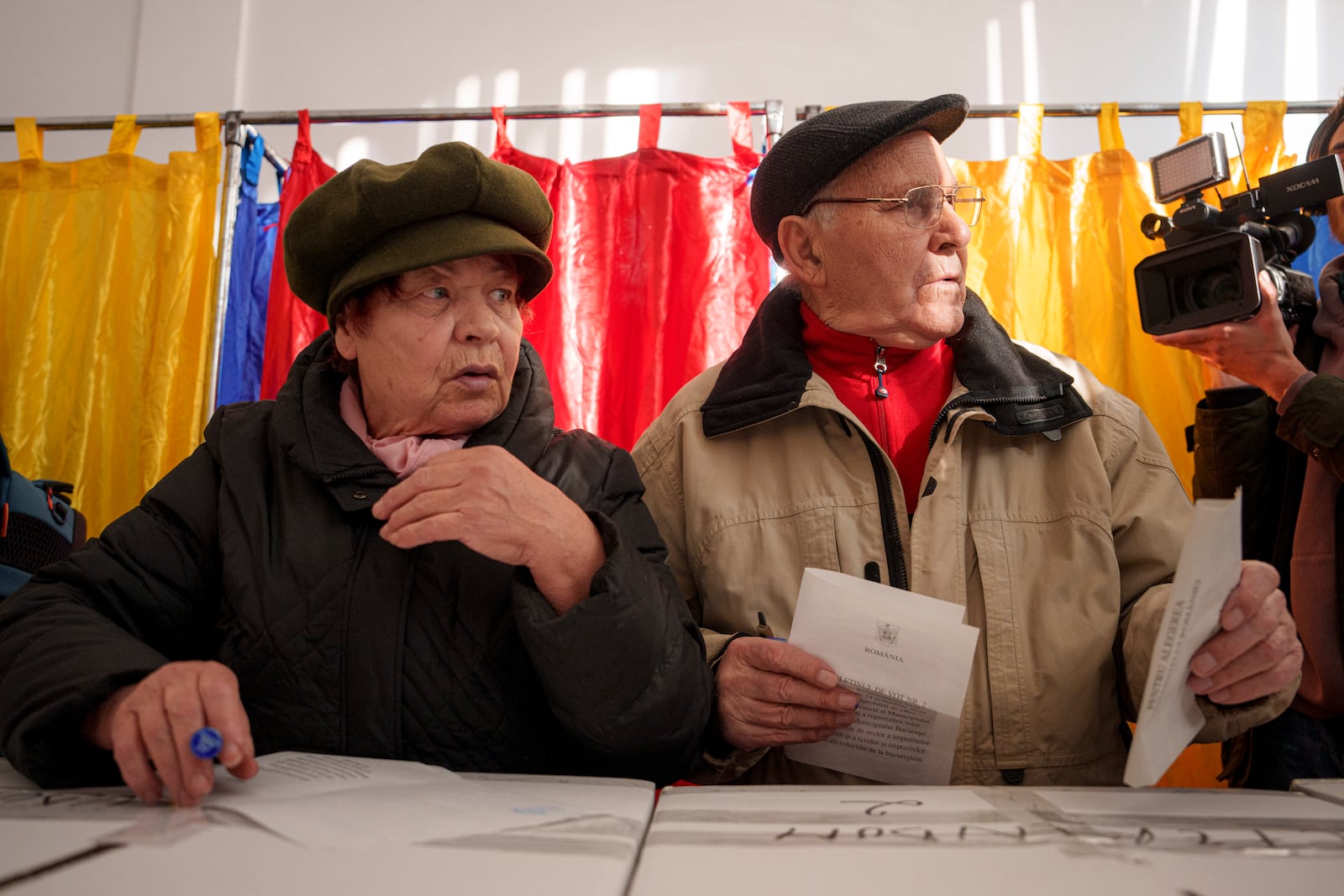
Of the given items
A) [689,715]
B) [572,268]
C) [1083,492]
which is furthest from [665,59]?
[689,715]

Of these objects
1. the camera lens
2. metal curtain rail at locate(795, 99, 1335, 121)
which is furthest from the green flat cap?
metal curtain rail at locate(795, 99, 1335, 121)

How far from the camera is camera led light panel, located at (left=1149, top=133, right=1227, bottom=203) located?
166 centimetres

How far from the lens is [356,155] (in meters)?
3.59

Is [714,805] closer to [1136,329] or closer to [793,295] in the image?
[793,295]

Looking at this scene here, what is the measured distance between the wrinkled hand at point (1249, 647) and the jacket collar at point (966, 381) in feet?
1.46

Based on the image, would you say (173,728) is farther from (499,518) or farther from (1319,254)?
(1319,254)

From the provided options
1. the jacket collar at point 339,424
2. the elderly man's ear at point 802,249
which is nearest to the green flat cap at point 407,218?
the jacket collar at point 339,424

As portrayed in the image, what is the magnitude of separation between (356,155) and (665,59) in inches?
49.2

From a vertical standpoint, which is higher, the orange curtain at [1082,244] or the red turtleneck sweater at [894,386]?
the orange curtain at [1082,244]

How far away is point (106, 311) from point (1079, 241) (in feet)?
8.45

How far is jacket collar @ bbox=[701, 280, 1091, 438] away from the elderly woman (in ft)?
0.77

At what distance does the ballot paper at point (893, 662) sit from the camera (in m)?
1.04

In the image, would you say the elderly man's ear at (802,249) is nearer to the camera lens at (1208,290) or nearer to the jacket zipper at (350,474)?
the camera lens at (1208,290)

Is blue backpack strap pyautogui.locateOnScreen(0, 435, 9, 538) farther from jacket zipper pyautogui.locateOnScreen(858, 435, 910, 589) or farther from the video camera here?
the video camera
